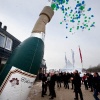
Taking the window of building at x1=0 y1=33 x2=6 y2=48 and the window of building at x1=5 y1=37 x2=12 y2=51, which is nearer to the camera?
the window of building at x1=0 y1=33 x2=6 y2=48

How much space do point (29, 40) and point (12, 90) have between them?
→ 2776 mm

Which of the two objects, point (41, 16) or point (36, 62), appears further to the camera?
point (41, 16)

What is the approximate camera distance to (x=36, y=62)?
7.54 metres

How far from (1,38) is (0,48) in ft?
3.79

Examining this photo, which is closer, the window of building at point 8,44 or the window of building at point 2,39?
the window of building at point 2,39

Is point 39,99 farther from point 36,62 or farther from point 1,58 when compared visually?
point 1,58

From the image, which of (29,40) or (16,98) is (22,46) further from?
(16,98)

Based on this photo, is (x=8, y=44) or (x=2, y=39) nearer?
(x=2, y=39)

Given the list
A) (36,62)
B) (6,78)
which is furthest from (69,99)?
(6,78)

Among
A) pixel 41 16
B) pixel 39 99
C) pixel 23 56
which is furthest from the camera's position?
pixel 39 99

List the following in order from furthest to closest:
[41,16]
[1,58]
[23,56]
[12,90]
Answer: [1,58]
[41,16]
[23,56]
[12,90]

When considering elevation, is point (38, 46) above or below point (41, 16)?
below

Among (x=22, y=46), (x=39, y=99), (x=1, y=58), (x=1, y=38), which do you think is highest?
(x=1, y=38)

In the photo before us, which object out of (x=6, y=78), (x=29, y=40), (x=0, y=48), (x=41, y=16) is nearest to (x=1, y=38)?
(x=0, y=48)
